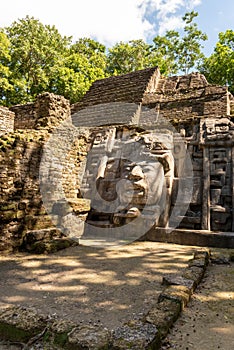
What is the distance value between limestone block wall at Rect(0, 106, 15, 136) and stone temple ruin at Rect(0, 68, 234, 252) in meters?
3.38

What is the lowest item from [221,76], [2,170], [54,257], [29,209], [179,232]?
[54,257]

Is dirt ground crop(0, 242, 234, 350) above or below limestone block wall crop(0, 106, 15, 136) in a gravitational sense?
below

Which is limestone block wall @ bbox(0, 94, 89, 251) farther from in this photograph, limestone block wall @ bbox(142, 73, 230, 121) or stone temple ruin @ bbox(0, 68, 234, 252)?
limestone block wall @ bbox(142, 73, 230, 121)

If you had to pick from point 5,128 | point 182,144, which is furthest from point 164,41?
point 182,144

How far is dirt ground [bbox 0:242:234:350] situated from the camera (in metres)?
2.14

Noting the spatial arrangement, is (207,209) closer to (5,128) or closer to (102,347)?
(102,347)

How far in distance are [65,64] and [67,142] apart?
13576 millimetres

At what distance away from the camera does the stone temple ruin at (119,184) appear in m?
5.14

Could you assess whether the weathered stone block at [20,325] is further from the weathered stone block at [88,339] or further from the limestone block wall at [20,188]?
the limestone block wall at [20,188]

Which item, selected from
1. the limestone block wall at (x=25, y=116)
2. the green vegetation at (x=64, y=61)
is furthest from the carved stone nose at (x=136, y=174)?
the green vegetation at (x=64, y=61)

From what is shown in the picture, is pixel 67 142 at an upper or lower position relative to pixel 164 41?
lower

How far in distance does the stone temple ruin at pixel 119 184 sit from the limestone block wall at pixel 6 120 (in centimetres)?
338

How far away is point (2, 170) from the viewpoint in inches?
191

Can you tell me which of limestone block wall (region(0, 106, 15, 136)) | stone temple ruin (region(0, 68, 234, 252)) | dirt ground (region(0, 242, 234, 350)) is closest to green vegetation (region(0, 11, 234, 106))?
limestone block wall (region(0, 106, 15, 136))
